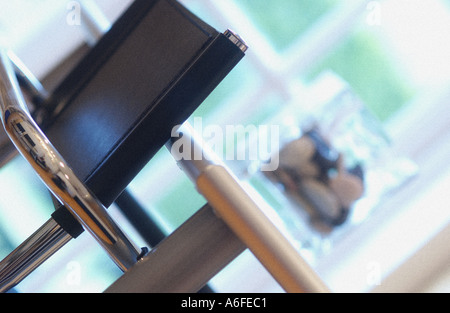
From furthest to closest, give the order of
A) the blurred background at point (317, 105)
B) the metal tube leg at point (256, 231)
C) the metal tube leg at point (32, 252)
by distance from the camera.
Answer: the blurred background at point (317, 105), the metal tube leg at point (32, 252), the metal tube leg at point (256, 231)

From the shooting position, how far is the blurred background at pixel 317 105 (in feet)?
5.46

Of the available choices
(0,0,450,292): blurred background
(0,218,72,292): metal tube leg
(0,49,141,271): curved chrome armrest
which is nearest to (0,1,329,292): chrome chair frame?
(0,49,141,271): curved chrome armrest

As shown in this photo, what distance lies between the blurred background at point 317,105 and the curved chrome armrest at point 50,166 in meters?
1.07

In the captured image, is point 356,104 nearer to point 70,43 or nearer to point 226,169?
point 70,43

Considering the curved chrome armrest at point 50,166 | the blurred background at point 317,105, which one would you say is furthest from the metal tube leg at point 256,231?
the blurred background at point 317,105

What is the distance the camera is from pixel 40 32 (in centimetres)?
159

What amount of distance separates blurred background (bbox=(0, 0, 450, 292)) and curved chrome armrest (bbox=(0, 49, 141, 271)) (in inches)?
42.1

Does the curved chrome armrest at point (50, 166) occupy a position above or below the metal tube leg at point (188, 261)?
above

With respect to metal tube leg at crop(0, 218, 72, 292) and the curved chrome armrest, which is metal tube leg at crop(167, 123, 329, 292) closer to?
the curved chrome armrest

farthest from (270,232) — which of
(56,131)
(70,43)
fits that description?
(70,43)

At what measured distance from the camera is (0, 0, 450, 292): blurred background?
166cm

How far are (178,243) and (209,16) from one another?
1.31 metres

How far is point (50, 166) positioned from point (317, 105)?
54.3 inches

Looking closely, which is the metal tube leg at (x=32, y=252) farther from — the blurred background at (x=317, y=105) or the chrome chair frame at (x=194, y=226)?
the blurred background at (x=317, y=105)
